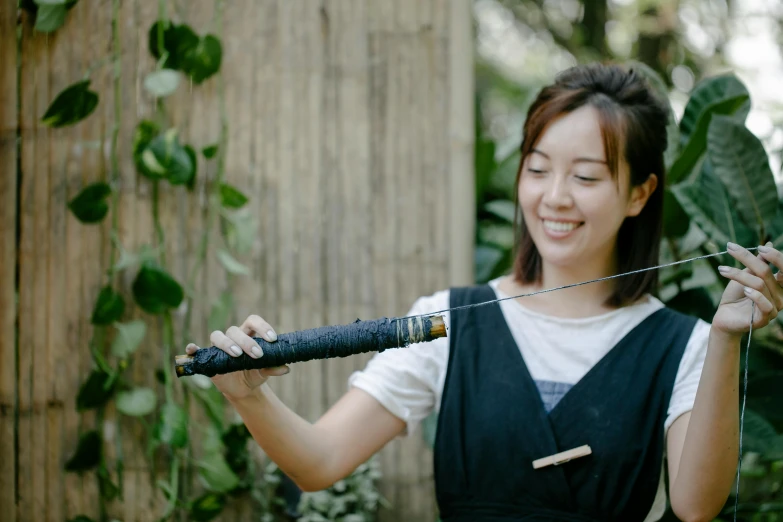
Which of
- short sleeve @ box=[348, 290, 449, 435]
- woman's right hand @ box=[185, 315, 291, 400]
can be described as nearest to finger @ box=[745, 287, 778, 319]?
short sleeve @ box=[348, 290, 449, 435]

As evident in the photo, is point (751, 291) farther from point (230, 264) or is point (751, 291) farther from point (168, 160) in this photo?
point (168, 160)

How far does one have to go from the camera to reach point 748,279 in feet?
3.49

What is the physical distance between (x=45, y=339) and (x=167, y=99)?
0.67m

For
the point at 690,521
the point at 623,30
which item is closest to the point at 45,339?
the point at 690,521

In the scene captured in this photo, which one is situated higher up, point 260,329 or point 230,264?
point 230,264

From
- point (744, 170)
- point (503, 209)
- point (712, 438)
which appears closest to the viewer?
point (712, 438)

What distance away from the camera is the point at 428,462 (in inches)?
76.2

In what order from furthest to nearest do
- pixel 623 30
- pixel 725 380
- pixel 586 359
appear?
pixel 623 30 → pixel 586 359 → pixel 725 380

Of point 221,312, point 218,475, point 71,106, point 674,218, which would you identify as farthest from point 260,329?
point 674,218

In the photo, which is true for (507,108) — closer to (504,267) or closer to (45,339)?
→ (504,267)

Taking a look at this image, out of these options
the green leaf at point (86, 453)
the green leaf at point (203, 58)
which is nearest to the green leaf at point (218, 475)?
the green leaf at point (86, 453)

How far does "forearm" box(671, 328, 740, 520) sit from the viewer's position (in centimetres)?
112

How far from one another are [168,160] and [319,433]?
0.82m

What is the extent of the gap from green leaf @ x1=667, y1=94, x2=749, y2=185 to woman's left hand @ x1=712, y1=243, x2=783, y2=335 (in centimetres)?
82
